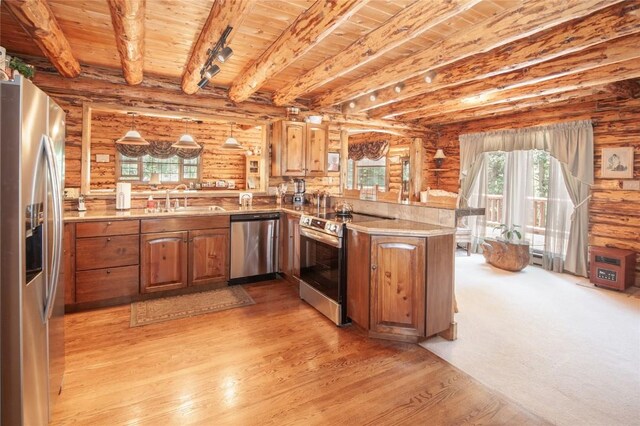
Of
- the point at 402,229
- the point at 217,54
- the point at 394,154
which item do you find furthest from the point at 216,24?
the point at 394,154

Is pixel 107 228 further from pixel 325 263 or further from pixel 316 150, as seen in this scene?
pixel 316 150

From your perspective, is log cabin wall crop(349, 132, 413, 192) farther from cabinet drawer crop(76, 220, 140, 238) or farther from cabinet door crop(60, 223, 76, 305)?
cabinet door crop(60, 223, 76, 305)

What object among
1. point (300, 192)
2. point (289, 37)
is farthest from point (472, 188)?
point (289, 37)

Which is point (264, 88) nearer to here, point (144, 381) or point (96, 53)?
point (96, 53)

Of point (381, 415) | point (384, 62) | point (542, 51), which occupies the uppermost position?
point (384, 62)

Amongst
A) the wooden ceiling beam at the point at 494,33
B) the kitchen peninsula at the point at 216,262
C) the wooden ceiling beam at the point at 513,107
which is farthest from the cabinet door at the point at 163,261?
the wooden ceiling beam at the point at 513,107

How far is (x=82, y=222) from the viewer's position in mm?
3344

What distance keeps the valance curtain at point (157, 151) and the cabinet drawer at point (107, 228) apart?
5.78 metres

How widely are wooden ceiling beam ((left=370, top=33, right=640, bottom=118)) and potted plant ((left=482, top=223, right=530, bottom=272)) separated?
88.4 inches

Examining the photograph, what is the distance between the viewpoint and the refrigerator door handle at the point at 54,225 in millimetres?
1586

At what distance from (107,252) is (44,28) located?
6.72 feet

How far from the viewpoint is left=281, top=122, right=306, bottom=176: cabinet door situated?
480 centimetres

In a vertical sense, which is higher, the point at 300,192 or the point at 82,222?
the point at 300,192

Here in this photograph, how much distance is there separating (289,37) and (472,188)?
4.93 metres
